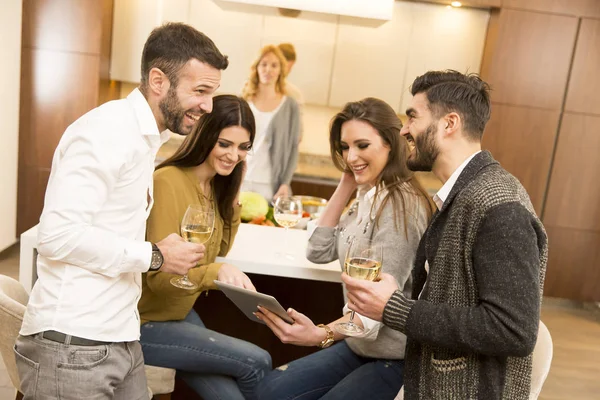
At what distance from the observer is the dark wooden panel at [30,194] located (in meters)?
4.78

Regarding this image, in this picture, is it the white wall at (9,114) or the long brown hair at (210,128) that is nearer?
the long brown hair at (210,128)

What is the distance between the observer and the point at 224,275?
1.87 meters

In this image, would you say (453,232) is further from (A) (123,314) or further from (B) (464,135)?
(A) (123,314)

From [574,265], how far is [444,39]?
2.15 meters

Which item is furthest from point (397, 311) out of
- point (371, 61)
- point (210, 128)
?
point (371, 61)

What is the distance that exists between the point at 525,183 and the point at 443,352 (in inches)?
152

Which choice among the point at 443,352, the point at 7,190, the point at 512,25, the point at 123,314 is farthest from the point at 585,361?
the point at 7,190

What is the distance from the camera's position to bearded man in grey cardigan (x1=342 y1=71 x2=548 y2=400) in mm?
1242

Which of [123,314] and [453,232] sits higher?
[453,232]

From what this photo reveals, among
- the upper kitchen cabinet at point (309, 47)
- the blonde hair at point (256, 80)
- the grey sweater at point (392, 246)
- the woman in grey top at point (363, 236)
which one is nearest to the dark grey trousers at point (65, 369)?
the woman in grey top at point (363, 236)

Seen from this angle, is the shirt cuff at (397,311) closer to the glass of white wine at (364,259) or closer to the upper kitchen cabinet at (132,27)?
the glass of white wine at (364,259)

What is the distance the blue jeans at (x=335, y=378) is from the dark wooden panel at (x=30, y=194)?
345 centimetres

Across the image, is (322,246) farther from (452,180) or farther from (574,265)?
(574,265)

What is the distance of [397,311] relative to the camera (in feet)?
4.53
